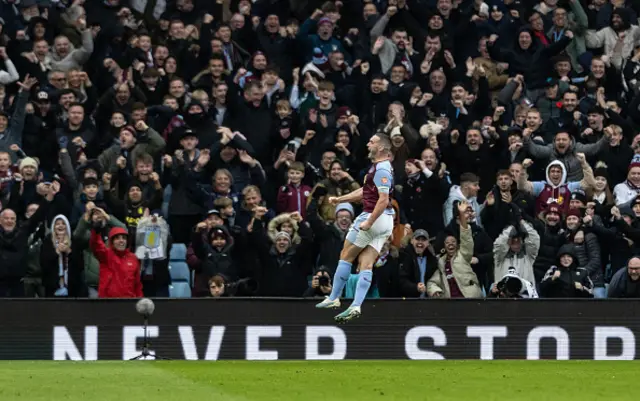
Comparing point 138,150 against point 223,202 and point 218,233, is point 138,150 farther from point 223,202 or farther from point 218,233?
point 218,233

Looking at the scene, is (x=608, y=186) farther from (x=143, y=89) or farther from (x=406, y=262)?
(x=143, y=89)

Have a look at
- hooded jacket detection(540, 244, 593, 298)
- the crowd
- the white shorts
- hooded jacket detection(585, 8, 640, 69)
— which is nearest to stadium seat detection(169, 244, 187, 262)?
the crowd

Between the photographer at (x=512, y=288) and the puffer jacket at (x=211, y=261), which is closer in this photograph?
the photographer at (x=512, y=288)

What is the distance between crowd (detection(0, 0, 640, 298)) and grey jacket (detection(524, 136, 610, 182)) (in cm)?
3

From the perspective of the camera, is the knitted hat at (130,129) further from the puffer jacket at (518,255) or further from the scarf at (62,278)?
the puffer jacket at (518,255)

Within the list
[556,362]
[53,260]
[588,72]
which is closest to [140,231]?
[53,260]

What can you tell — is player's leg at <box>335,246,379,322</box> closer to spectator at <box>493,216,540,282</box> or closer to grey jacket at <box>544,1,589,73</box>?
spectator at <box>493,216,540,282</box>

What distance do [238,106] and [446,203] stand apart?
364 centimetres

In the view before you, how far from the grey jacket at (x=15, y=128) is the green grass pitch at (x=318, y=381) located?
5.49 m

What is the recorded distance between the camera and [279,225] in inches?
806

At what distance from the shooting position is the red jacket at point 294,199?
21344 mm

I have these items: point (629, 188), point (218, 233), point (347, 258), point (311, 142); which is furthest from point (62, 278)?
point (629, 188)

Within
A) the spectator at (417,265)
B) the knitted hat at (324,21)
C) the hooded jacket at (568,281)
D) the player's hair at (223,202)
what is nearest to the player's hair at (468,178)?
the spectator at (417,265)

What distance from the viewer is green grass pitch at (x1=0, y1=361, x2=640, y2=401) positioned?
13.5m
